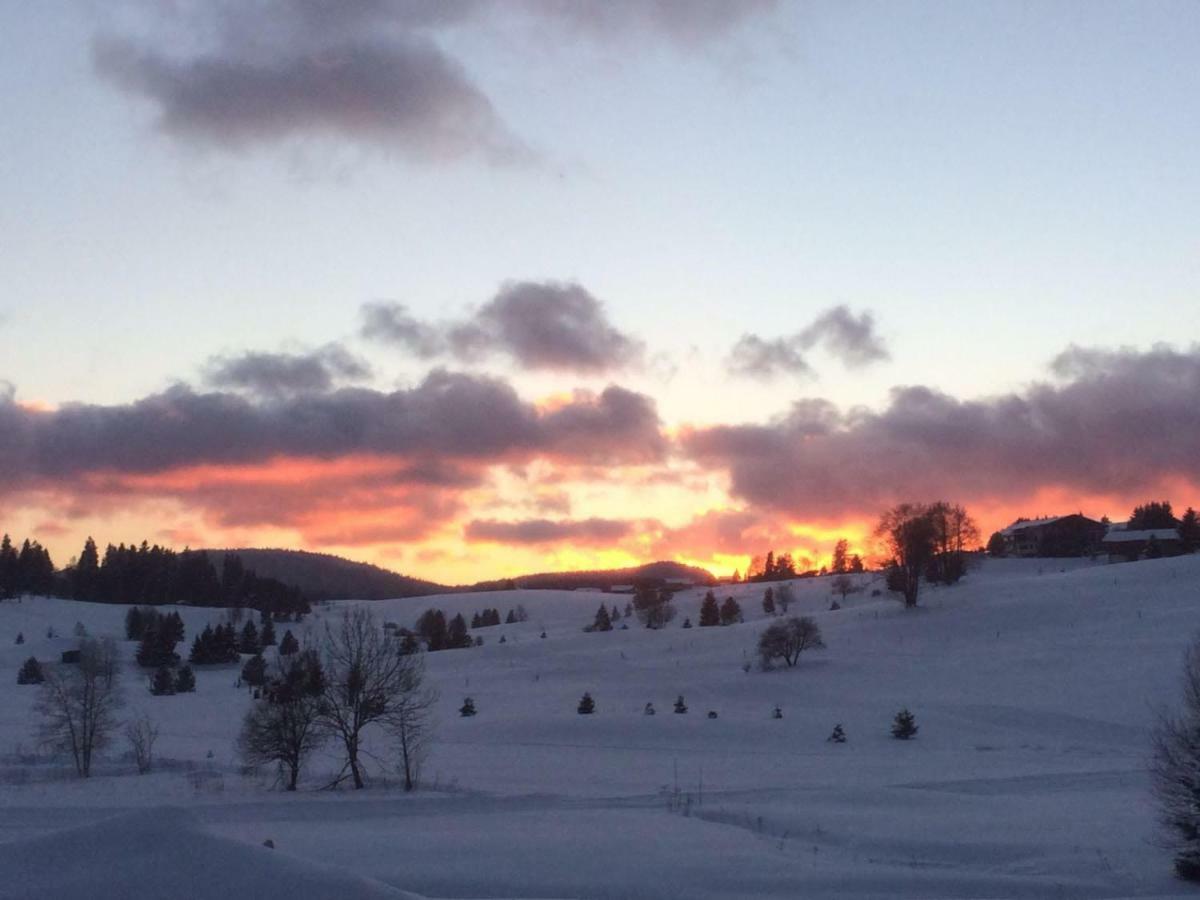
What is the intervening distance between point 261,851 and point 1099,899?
1485 centimetres

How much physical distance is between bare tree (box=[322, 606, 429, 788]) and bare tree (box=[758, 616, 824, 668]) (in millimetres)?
36108

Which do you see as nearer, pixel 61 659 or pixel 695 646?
pixel 695 646

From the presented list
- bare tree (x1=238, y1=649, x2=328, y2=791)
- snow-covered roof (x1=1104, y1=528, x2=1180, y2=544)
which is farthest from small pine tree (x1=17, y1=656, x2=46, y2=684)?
snow-covered roof (x1=1104, y1=528, x2=1180, y2=544)

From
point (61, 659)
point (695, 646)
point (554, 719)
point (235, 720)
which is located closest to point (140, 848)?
point (554, 719)

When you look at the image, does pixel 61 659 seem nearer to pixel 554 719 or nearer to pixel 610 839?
pixel 554 719

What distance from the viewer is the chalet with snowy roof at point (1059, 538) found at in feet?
457

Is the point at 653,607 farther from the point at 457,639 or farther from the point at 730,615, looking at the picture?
the point at 457,639

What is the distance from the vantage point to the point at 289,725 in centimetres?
4119

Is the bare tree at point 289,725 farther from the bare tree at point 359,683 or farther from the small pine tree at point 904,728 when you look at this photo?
the small pine tree at point 904,728

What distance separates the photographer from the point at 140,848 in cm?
1313

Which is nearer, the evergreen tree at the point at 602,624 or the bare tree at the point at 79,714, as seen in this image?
the bare tree at the point at 79,714

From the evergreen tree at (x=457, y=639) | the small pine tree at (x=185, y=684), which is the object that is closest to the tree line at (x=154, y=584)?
the evergreen tree at (x=457, y=639)

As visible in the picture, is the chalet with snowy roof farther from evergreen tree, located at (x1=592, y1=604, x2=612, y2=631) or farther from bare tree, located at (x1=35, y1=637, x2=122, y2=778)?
bare tree, located at (x1=35, y1=637, x2=122, y2=778)

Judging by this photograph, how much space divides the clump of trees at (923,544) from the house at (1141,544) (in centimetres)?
2708
